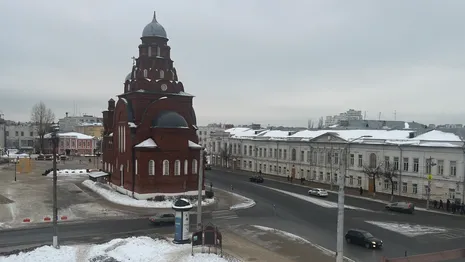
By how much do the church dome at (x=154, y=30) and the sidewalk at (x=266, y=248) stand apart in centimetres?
2967

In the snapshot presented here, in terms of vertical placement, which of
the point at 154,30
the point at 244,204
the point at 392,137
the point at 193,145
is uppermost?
the point at 154,30

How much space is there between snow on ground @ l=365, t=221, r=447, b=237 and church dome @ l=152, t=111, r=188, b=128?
22.4 meters

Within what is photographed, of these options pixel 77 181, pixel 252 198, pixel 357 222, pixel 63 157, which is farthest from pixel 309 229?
pixel 63 157

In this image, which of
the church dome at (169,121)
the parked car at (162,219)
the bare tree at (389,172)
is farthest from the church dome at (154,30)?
the bare tree at (389,172)

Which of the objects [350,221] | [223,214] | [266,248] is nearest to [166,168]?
[223,214]

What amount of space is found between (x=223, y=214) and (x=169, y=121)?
13099mm

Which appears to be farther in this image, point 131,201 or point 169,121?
point 169,121

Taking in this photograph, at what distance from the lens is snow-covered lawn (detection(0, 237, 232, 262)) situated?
22.6 m

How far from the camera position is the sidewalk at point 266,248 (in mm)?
24641

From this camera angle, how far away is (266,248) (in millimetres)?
Answer: 26812

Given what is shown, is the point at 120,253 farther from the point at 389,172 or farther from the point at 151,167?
the point at 389,172

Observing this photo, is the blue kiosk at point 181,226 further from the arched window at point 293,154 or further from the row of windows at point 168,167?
the arched window at point 293,154

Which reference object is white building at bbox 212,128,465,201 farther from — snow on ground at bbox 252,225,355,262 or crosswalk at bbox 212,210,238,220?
crosswalk at bbox 212,210,238,220

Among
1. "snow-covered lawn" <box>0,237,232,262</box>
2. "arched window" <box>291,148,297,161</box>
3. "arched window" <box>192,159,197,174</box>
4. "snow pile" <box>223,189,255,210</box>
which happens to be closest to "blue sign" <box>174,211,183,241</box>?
"snow-covered lawn" <box>0,237,232,262</box>
